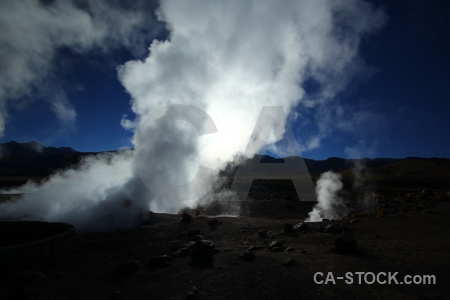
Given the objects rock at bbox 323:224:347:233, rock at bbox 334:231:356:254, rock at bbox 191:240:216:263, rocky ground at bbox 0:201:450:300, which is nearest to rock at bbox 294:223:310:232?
rocky ground at bbox 0:201:450:300

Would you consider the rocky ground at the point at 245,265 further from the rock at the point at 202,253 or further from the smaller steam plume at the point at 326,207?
the smaller steam plume at the point at 326,207

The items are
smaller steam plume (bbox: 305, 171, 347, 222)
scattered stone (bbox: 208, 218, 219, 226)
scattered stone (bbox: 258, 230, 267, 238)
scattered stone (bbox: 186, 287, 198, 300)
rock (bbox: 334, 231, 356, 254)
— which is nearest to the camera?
scattered stone (bbox: 186, 287, 198, 300)

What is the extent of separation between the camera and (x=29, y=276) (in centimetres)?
746

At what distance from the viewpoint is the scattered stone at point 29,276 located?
738cm

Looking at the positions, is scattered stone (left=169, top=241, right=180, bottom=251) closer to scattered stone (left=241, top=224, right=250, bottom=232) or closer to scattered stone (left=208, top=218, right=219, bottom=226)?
scattered stone (left=241, top=224, right=250, bottom=232)

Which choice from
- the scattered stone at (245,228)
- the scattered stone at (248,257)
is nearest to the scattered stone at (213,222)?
the scattered stone at (245,228)

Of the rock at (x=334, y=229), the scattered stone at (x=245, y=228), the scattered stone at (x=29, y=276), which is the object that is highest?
the rock at (x=334, y=229)

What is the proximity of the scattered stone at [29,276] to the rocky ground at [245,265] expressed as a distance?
0.9 inches

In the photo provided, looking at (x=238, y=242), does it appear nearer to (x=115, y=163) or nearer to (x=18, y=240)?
(x=18, y=240)

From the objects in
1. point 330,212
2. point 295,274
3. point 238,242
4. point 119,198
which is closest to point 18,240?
point 119,198

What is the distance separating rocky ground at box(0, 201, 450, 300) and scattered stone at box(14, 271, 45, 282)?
0.02 m

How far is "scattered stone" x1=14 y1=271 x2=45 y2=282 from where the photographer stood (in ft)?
24.2

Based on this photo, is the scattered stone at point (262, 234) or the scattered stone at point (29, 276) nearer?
the scattered stone at point (29, 276)

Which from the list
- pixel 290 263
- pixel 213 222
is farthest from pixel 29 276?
pixel 213 222
